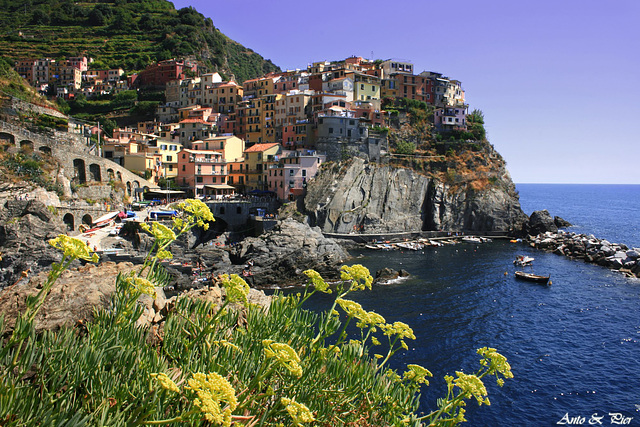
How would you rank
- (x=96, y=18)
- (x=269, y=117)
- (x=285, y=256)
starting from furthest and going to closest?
(x=96, y=18) < (x=269, y=117) < (x=285, y=256)

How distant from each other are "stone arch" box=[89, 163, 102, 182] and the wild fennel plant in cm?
5407

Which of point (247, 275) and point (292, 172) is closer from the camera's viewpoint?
point (247, 275)

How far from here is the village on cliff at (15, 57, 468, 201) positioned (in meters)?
68.6

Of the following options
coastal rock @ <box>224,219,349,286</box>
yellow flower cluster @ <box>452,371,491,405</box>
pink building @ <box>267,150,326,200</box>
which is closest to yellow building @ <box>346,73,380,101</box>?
pink building @ <box>267,150,326,200</box>

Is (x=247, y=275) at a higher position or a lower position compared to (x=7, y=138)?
lower

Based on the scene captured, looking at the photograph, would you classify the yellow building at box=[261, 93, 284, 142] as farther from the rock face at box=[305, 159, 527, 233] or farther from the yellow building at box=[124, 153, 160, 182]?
the yellow building at box=[124, 153, 160, 182]

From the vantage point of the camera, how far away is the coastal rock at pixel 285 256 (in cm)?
4459

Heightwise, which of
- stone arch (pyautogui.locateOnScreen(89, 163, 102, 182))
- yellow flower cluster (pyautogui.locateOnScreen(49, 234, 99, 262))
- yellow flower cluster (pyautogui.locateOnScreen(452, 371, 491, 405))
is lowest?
yellow flower cluster (pyautogui.locateOnScreen(452, 371, 491, 405))

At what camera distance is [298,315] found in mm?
9914

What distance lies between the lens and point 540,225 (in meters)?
74.3

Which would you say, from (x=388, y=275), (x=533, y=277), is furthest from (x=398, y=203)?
(x=533, y=277)

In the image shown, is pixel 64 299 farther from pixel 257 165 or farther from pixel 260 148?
pixel 260 148

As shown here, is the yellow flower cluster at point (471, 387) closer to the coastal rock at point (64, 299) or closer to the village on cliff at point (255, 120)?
the coastal rock at point (64, 299)

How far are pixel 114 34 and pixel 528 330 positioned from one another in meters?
143
